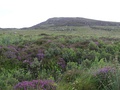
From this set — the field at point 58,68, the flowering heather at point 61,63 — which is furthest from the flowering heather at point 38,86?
the flowering heather at point 61,63

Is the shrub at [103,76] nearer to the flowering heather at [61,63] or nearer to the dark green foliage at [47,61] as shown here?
the dark green foliage at [47,61]

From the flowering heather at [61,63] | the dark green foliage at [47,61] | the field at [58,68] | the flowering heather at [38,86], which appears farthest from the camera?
the flowering heather at [61,63]

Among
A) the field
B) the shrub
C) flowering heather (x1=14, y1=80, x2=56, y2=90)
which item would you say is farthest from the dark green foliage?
flowering heather (x1=14, y1=80, x2=56, y2=90)

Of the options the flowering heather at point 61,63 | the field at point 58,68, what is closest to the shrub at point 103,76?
the field at point 58,68

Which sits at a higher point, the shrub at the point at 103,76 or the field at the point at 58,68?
the shrub at the point at 103,76

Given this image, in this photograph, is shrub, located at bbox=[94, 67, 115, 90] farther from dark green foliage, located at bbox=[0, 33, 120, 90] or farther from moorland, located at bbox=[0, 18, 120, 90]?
dark green foliage, located at bbox=[0, 33, 120, 90]

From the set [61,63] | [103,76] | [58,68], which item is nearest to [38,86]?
[103,76]

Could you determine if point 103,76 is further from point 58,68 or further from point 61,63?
point 61,63

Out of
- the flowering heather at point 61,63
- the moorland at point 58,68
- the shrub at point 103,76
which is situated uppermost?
the shrub at point 103,76

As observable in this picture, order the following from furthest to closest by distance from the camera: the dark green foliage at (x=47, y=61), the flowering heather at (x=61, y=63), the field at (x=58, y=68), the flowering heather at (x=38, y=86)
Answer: the flowering heather at (x=61, y=63) < the dark green foliage at (x=47, y=61) < the field at (x=58, y=68) < the flowering heather at (x=38, y=86)

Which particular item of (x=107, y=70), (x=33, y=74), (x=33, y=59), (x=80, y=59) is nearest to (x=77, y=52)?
(x=80, y=59)

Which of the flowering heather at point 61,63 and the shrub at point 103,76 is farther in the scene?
the flowering heather at point 61,63

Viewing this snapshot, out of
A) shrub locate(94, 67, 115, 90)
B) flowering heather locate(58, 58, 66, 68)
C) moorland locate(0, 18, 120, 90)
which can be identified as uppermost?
shrub locate(94, 67, 115, 90)

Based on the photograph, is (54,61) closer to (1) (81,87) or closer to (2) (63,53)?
(2) (63,53)
